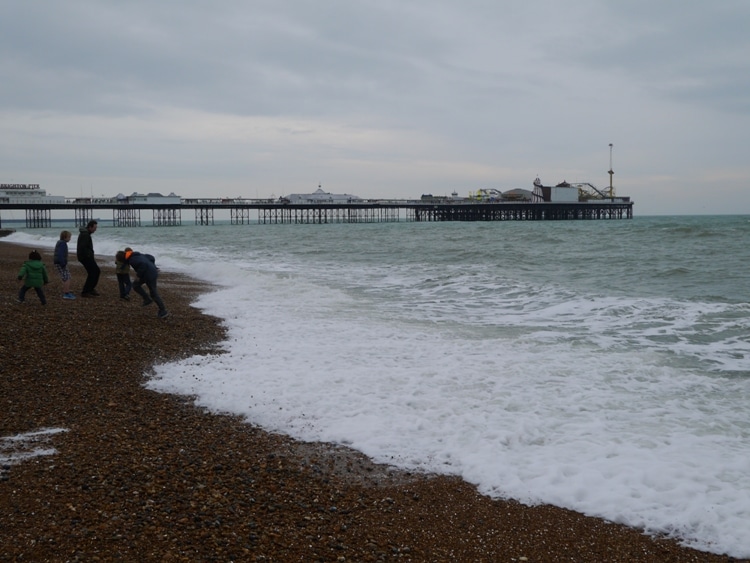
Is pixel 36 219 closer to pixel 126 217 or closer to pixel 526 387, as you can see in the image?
pixel 126 217

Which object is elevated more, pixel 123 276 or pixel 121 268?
pixel 121 268

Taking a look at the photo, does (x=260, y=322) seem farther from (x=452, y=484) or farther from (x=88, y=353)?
(x=452, y=484)

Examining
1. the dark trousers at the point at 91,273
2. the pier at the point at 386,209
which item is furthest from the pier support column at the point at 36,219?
the dark trousers at the point at 91,273

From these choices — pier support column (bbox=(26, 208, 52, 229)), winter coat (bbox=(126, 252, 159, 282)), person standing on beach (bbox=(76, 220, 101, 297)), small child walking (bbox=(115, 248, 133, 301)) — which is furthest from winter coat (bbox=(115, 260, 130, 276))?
pier support column (bbox=(26, 208, 52, 229))

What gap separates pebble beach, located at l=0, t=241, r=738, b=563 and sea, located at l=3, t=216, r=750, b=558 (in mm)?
277

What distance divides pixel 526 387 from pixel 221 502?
3.88 metres

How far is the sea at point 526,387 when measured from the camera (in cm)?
457

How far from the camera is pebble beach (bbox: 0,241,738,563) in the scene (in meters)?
3.53

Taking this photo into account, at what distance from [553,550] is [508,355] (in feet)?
15.5

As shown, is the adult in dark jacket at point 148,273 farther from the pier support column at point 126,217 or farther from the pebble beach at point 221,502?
the pier support column at point 126,217

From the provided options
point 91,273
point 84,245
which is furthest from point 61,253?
point 91,273

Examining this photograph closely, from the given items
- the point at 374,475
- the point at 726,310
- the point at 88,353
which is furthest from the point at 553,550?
the point at 726,310

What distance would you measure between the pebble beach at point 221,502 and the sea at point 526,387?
0.28m

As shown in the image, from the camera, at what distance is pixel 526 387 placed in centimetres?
686
